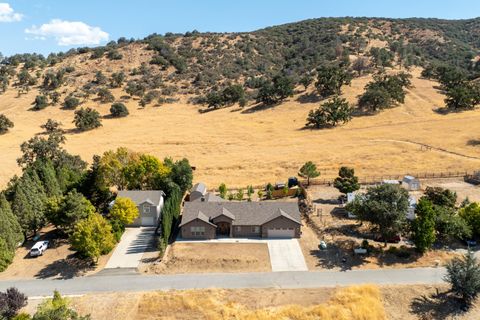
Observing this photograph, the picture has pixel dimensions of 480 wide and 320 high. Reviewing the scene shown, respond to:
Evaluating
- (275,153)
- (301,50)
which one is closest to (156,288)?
(275,153)

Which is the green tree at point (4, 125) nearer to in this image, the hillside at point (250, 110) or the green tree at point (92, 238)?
the hillside at point (250, 110)

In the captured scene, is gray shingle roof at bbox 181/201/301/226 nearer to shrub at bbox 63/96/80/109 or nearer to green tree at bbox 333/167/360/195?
green tree at bbox 333/167/360/195

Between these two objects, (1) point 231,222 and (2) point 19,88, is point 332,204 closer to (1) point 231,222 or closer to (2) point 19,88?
(1) point 231,222

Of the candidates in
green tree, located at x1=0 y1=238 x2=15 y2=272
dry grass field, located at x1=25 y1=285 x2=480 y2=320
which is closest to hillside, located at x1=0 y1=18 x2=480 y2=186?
green tree, located at x1=0 y1=238 x2=15 y2=272

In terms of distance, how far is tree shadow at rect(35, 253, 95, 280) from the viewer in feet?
123

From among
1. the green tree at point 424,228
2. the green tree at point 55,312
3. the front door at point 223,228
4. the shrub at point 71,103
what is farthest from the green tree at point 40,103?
the green tree at point 424,228

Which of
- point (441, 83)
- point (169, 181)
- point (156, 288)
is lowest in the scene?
point (156, 288)

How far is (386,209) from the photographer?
3931cm

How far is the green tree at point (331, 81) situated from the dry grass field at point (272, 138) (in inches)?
125

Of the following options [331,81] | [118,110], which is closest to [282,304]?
[331,81]

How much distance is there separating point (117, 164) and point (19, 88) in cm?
10473

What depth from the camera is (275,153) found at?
79.0 meters

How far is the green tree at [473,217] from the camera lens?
41.1 meters

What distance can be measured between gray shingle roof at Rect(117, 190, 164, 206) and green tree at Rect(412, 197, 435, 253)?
2982 cm
